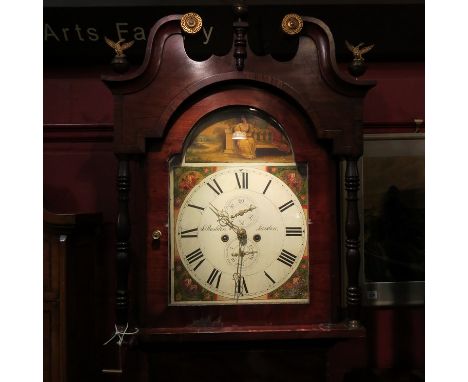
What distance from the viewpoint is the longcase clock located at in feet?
4.85

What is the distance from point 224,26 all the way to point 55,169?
0.88 m

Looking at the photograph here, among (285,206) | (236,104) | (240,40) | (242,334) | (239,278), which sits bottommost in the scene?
(242,334)

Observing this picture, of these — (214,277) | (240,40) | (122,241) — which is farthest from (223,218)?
(240,40)

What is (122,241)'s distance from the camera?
1.46 meters

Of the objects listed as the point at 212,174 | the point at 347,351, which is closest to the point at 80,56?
the point at 212,174

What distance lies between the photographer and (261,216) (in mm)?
1507

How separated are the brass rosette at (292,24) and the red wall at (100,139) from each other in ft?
1.96

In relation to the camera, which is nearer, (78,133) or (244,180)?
(244,180)

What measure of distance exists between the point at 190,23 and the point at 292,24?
0.31 metres

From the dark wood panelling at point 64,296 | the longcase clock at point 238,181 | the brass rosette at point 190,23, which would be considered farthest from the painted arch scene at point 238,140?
the dark wood panelling at point 64,296

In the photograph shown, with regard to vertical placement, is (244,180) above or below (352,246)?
above

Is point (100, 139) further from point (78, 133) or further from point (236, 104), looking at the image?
point (236, 104)

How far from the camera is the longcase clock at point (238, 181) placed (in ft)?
4.85

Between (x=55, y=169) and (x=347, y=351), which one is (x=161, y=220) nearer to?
(x=55, y=169)
